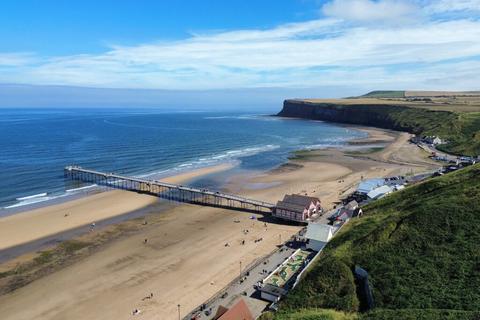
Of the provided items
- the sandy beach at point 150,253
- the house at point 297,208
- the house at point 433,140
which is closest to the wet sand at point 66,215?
the sandy beach at point 150,253

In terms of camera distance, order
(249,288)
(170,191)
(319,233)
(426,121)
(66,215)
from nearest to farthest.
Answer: (249,288) → (319,233) → (66,215) → (170,191) → (426,121)

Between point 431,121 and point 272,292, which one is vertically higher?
point 431,121

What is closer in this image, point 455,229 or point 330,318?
point 330,318

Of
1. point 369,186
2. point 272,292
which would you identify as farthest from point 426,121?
point 272,292

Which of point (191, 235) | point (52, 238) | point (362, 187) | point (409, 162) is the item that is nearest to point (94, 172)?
point (52, 238)

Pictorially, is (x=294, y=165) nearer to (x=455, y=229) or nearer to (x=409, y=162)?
(x=409, y=162)

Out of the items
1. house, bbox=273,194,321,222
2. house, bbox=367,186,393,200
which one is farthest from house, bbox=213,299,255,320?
house, bbox=367,186,393,200

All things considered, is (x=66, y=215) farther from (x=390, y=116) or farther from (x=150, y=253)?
(x=390, y=116)
